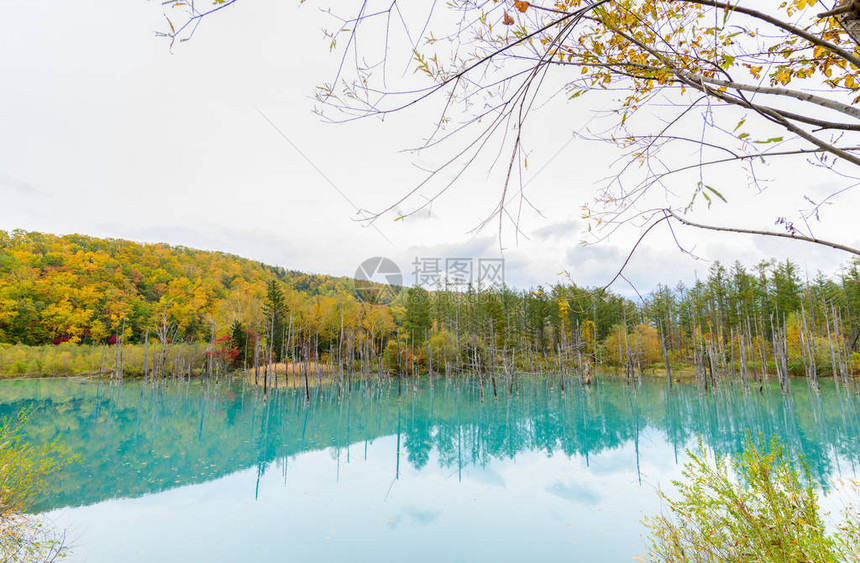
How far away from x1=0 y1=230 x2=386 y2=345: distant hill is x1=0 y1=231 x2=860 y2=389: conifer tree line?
15 cm

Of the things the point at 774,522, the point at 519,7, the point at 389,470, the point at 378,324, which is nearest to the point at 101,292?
the point at 378,324

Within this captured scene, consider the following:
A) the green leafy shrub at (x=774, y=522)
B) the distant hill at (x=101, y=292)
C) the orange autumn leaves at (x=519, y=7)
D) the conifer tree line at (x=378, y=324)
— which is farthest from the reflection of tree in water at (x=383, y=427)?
the distant hill at (x=101, y=292)

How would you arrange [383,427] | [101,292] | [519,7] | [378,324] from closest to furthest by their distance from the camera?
[519,7], [383,427], [378,324], [101,292]

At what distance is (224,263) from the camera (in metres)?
59.9

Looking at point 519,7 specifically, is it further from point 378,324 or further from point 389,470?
point 378,324

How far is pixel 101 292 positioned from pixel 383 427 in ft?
137

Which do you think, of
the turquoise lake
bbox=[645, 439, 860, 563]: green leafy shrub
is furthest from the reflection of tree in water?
bbox=[645, 439, 860, 563]: green leafy shrub

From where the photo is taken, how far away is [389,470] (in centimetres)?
1160

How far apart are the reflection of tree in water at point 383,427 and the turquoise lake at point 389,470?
11 cm

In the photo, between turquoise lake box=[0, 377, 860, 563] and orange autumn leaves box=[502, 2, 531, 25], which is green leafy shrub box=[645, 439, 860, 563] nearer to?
orange autumn leaves box=[502, 2, 531, 25]

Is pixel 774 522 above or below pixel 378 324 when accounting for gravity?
below

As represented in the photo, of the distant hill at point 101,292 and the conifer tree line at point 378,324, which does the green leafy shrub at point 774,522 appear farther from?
the distant hill at point 101,292

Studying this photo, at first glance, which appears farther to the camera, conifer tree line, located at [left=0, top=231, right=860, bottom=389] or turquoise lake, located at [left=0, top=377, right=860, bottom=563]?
conifer tree line, located at [left=0, top=231, right=860, bottom=389]

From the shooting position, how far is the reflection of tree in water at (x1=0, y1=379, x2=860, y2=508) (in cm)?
1168
